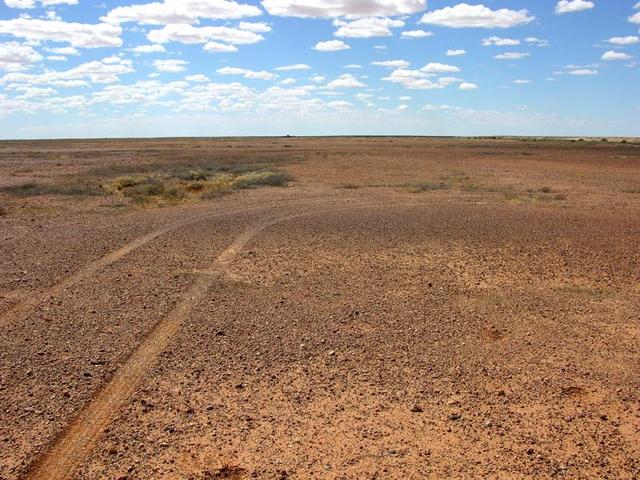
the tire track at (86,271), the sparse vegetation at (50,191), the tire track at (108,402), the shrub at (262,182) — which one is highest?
the shrub at (262,182)

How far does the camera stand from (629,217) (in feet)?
56.2

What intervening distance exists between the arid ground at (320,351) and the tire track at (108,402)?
A: 0.07 feet

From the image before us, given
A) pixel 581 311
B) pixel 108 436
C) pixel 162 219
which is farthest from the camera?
pixel 162 219

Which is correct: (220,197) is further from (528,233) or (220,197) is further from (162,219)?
(528,233)

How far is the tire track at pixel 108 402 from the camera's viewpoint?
16.0ft

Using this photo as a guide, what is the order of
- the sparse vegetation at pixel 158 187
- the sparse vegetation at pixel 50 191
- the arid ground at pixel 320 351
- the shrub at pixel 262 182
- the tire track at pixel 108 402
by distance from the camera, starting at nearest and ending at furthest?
the tire track at pixel 108 402 < the arid ground at pixel 320 351 < the sparse vegetation at pixel 158 187 < the sparse vegetation at pixel 50 191 < the shrub at pixel 262 182

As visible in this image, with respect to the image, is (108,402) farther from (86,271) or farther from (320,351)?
(86,271)

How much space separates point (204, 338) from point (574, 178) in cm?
2817

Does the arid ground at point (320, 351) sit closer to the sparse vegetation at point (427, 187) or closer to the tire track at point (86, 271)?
the tire track at point (86, 271)

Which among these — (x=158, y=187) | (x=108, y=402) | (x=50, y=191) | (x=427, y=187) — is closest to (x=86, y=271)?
(x=108, y=402)

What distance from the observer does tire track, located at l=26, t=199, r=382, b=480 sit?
4.86 meters

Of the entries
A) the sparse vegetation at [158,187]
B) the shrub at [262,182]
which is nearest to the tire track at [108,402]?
the sparse vegetation at [158,187]

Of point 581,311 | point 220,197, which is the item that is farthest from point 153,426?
point 220,197

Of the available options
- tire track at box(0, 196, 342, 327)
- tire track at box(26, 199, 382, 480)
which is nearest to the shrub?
tire track at box(0, 196, 342, 327)
